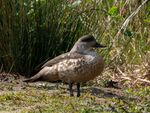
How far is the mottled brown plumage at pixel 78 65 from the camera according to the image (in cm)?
702

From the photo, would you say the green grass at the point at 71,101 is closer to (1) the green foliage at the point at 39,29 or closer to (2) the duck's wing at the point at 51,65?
(2) the duck's wing at the point at 51,65

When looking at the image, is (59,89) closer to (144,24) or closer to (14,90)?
(14,90)

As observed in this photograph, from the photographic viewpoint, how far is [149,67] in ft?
30.1

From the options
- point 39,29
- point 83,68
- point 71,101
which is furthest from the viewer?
point 39,29

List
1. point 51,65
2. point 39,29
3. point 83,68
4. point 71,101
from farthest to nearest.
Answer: point 39,29
point 51,65
point 83,68
point 71,101

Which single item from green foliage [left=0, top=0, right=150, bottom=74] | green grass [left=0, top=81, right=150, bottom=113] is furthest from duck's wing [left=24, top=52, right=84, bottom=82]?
green foliage [left=0, top=0, right=150, bottom=74]

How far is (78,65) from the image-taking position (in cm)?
703

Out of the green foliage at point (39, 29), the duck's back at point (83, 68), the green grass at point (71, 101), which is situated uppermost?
the green foliage at point (39, 29)

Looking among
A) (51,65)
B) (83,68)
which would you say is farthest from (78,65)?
(51,65)

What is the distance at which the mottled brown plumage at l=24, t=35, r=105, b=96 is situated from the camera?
23.0 ft

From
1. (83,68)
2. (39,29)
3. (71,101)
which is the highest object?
(39,29)

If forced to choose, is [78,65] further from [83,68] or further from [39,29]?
[39,29]

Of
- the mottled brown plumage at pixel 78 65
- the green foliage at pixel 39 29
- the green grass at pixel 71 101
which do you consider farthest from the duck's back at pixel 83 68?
the green foliage at pixel 39 29

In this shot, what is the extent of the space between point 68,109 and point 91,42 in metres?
1.63
